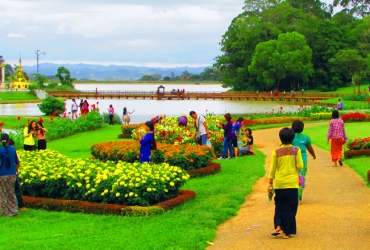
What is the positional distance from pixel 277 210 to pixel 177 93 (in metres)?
81.2

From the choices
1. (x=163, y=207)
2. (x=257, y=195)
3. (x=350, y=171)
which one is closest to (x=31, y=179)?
(x=163, y=207)

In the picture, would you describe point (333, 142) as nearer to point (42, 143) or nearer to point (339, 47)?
point (42, 143)

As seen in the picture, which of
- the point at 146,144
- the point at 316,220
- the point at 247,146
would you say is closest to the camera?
the point at 316,220

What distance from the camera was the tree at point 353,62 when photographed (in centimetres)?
8000

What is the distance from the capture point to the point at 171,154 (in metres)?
15.4

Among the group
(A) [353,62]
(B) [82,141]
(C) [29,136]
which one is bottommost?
(B) [82,141]

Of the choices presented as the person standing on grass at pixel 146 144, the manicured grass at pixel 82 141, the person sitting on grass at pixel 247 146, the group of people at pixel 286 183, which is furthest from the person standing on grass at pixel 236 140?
the group of people at pixel 286 183

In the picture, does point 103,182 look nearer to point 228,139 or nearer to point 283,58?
point 228,139

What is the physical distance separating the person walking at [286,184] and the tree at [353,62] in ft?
240

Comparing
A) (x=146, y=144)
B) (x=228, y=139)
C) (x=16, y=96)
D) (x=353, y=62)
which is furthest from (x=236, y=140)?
(x=353, y=62)

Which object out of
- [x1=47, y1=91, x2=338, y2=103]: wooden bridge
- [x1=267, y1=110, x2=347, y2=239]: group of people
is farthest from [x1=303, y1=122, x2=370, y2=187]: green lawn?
[x1=47, y1=91, x2=338, y2=103]: wooden bridge

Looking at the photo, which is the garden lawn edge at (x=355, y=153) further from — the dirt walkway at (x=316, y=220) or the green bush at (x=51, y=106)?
the green bush at (x=51, y=106)

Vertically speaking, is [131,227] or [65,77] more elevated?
[65,77]

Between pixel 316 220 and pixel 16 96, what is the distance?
76.0 metres
